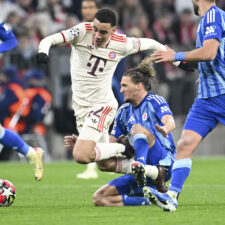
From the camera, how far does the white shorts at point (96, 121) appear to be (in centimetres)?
907

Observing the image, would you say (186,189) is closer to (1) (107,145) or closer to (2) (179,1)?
(1) (107,145)

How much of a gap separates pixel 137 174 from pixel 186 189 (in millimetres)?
3306

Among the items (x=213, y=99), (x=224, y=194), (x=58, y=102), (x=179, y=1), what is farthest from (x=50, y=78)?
(x=213, y=99)

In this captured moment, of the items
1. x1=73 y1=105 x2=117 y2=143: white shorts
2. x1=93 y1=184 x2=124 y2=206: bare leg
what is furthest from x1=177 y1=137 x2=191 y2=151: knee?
x1=73 y1=105 x2=117 y2=143: white shorts

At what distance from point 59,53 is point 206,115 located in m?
10.6

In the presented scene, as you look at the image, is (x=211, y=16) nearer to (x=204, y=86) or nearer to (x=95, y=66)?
(x=204, y=86)

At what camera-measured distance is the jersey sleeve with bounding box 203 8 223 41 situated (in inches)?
290

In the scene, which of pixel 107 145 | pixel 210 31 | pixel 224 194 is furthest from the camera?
pixel 224 194

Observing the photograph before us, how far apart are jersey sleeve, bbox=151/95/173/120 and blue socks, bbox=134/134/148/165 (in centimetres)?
30

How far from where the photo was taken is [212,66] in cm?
774

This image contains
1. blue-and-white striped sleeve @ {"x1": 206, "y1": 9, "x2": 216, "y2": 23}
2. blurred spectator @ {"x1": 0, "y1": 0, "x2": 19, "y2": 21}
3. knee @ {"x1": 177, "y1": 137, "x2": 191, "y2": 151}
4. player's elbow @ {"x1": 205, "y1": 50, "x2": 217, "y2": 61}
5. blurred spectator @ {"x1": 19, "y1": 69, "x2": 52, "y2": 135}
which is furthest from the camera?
blurred spectator @ {"x1": 0, "y1": 0, "x2": 19, "y2": 21}

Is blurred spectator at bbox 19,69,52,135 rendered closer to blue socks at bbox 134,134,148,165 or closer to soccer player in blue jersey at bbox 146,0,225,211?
blue socks at bbox 134,134,148,165

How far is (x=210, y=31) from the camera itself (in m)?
7.38

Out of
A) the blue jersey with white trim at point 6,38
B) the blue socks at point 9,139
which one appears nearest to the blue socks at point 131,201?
the blue socks at point 9,139
